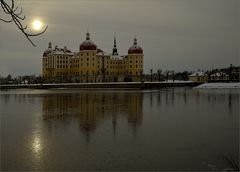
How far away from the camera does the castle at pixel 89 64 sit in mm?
81613

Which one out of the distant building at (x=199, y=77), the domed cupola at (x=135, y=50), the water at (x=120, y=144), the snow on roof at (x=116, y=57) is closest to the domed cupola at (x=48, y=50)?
the snow on roof at (x=116, y=57)

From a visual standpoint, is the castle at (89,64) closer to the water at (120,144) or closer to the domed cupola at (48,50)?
the domed cupola at (48,50)

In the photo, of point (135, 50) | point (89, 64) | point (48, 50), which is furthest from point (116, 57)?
point (48, 50)

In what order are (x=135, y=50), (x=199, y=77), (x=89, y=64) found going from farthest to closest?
1. (x=135, y=50)
2. (x=199, y=77)
3. (x=89, y=64)

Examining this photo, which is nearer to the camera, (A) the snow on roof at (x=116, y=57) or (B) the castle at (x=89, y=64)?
(B) the castle at (x=89, y=64)

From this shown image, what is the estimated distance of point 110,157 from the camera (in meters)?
8.12

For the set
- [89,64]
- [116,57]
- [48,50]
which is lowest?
[89,64]

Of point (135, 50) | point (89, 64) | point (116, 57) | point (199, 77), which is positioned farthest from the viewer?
point (116, 57)

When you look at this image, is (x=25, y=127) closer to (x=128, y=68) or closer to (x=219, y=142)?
(x=219, y=142)

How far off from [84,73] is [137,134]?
72.8 metres

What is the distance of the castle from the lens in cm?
8161

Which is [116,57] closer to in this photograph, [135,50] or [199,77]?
[135,50]

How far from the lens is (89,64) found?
83.3 m

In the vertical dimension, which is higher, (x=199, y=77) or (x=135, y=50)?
(x=135, y=50)
